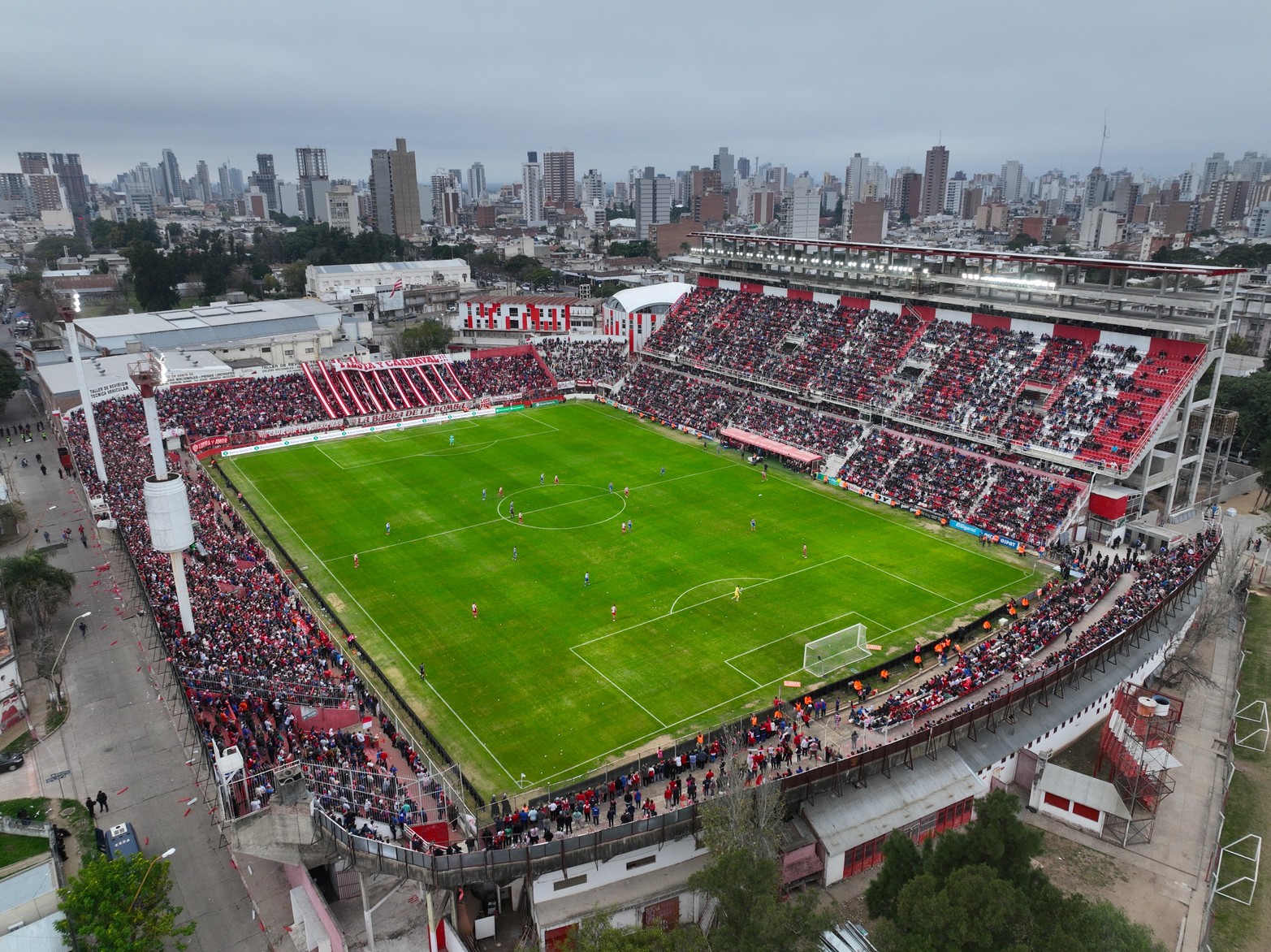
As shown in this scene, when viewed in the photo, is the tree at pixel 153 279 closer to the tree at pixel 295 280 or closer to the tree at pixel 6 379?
the tree at pixel 295 280

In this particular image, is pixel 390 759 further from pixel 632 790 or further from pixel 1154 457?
pixel 1154 457

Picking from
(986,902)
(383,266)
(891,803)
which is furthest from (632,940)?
(383,266)

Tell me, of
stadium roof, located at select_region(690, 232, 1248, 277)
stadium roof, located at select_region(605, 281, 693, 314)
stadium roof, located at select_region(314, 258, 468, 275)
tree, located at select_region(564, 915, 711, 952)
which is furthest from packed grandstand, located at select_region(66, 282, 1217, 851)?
stadium roof, located at select_region(314, 258, 468, 275)

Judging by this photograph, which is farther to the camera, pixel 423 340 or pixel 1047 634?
pixel 423 340

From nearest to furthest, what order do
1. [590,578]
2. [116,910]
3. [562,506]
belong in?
[116,910]
[590,578]
[562,506]

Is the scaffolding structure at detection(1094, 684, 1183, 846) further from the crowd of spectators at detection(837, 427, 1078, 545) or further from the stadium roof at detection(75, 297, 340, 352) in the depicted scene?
the stadium roof at detection(75, 297, 340, 352)

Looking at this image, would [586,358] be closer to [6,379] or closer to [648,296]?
[648,296]
